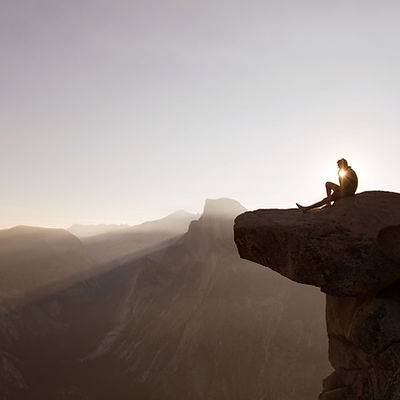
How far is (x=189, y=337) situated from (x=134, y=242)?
100224 millimetres

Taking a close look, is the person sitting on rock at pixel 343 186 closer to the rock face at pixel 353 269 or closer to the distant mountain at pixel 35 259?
the rock face at pixel 353 269

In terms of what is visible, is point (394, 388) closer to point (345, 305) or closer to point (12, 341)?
point (345, 305)

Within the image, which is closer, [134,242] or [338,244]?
[338,244]

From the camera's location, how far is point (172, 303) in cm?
6819

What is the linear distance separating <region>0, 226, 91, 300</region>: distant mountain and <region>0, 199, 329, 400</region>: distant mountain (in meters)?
7.65

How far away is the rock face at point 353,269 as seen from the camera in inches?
387

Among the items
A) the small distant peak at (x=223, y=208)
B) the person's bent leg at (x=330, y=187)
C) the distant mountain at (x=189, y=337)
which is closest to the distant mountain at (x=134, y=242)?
the small distant peak at (x=223, y=208)

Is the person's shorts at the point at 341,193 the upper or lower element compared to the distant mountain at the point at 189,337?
upper

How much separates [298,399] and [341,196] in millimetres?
38405

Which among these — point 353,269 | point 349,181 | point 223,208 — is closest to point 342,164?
point 349,181

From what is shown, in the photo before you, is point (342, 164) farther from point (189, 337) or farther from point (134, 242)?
point (134, 242)

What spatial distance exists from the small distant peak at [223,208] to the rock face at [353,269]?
2541 inches

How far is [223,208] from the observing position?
8188 centimetres

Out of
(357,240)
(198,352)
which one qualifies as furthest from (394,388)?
(198,352)
